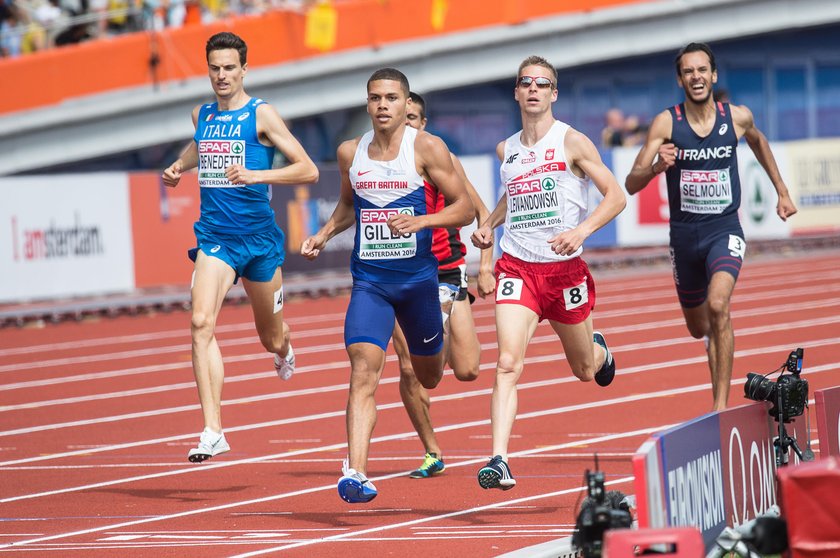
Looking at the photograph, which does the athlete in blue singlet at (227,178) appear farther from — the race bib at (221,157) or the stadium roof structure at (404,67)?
the stadium roof structure at (404,67)

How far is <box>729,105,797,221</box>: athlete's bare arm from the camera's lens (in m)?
9.73

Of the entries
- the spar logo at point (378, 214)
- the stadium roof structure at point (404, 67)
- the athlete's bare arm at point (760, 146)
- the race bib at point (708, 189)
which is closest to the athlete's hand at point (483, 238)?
the spar logo at point (378, 214)

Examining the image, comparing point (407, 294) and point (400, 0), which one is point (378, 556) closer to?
point (407, 294)

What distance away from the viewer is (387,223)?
7.89 metres

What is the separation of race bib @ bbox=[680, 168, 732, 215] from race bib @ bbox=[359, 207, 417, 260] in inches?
94.3

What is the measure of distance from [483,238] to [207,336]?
1681 millimetres

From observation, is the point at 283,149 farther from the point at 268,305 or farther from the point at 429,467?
the point at 429,467

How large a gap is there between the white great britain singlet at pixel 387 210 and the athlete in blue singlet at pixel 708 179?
6.76 feet

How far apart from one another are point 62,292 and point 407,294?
1327 cm

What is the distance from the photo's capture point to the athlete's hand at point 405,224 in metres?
7.66

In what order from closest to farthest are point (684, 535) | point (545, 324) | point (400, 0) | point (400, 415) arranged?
1. point (684, 535)
2. point (400, 415)
3. point (545, 324)
4. point (400, 0)

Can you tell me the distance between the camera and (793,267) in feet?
80.0

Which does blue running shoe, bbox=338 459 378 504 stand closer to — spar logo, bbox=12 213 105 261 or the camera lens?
the camera lens

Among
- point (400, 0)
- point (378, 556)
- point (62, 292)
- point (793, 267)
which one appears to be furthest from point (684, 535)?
point (400, 0)
